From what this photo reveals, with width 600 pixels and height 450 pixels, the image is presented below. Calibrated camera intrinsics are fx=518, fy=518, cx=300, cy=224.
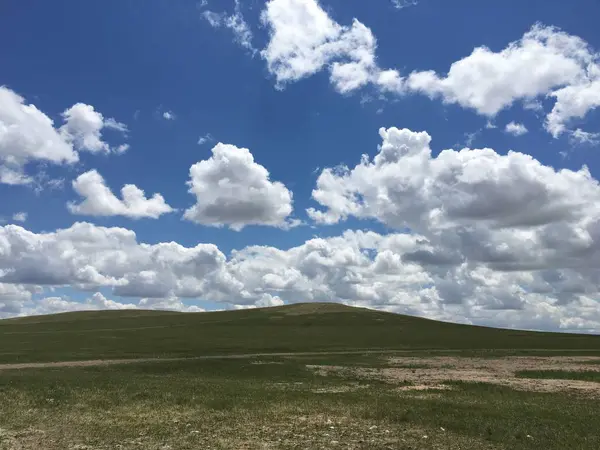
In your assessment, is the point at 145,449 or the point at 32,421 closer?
the point at 145,449

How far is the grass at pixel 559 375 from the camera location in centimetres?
4967

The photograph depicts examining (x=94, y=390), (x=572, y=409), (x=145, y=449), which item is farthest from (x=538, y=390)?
(x=94, y=390)

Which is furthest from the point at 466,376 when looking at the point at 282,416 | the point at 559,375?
the point at 282,416

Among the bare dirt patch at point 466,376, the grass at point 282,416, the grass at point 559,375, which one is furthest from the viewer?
the grass at point 559,375

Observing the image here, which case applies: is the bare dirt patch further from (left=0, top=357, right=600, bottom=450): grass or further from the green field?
(left=0, top=357, right=600, bottom=450): grass

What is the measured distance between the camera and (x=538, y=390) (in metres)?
40.7

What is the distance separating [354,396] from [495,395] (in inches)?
413

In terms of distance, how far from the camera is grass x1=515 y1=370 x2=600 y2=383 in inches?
1955

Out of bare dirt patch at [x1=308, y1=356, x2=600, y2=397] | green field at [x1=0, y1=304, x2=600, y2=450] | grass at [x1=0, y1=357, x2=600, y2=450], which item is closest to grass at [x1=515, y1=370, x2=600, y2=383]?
green field at [x1=0, y1=304, x2=600, y2=450]

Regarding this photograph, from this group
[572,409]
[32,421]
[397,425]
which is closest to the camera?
[397,425]

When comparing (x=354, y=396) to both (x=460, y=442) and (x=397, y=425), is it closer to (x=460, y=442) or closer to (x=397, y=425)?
(x=397, y=425)

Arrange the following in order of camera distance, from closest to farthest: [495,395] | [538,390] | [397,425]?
[397,425], [495,395], [538,390]

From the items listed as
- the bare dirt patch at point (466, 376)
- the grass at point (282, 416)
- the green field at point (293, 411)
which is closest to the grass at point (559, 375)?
the green field at point (293, 411)

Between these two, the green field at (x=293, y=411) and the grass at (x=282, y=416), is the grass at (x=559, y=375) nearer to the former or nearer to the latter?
the green field at (x=293, y=411)
